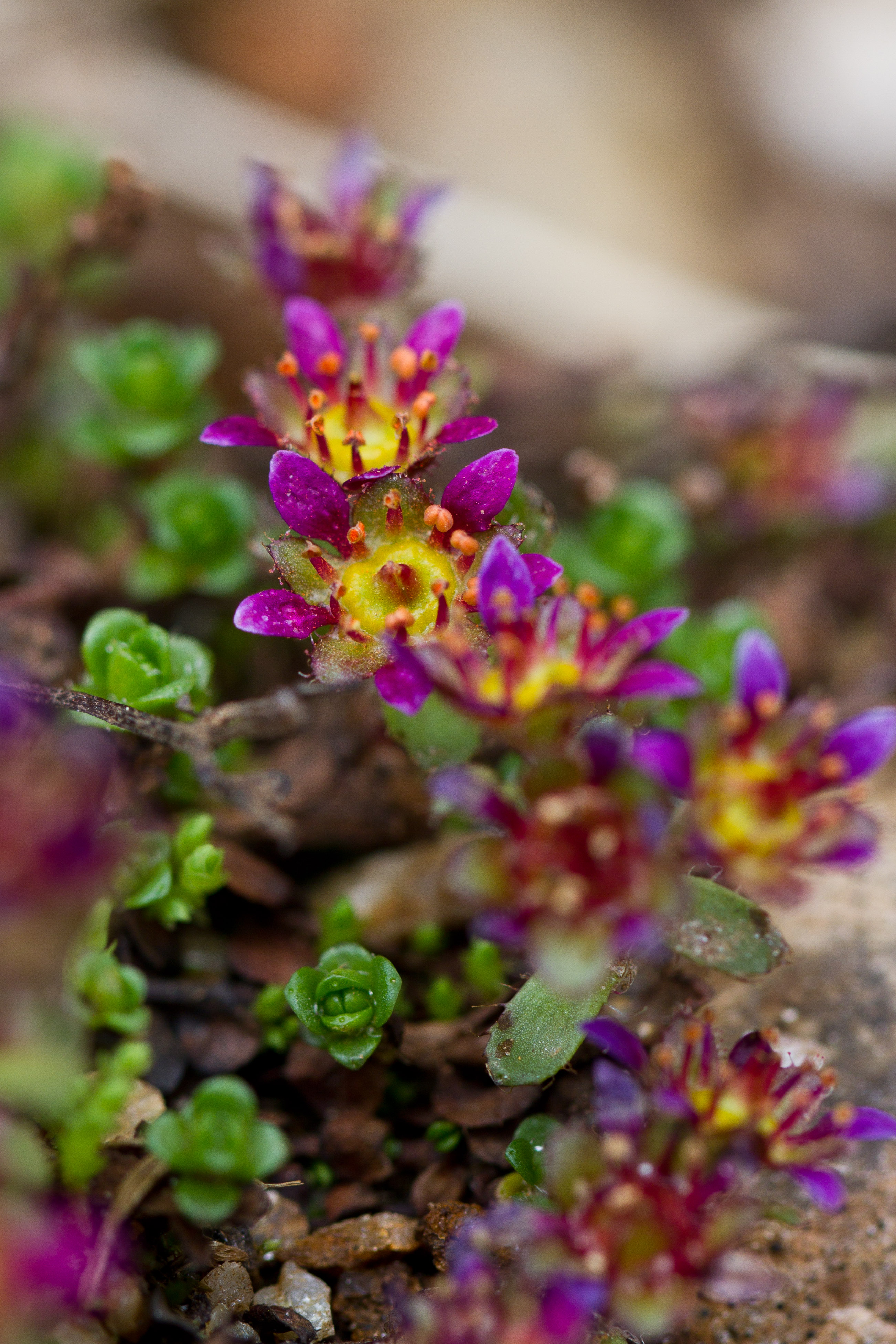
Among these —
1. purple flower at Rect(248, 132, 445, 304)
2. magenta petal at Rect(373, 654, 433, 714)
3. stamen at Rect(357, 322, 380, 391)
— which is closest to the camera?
magenta petal at Rect(373, 654, 433, 714)

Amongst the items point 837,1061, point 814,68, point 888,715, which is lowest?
point 837,1061

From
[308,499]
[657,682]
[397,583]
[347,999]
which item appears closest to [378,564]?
[397,583]

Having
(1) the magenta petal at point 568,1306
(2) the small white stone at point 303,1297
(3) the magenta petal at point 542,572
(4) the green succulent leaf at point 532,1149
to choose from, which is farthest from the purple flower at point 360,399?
(2) the small white stone at point 303,1297

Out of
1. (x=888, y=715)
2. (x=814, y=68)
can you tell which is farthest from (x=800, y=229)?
(x=888, y=715)

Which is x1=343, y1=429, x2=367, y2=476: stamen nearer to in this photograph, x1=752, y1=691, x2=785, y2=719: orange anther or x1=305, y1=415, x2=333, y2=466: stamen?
x1=305, y1=415, x2=333, y2=466: stamen

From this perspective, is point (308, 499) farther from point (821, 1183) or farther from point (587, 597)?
point (821, 1183)

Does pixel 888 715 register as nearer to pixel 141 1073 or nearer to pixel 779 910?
pixel 779 910

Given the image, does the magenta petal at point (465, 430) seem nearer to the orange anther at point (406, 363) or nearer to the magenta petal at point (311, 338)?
the orange anther at point (406, 363)

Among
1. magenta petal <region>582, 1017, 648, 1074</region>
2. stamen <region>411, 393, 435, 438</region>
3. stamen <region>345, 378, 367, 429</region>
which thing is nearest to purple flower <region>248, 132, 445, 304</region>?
stamen <region>345, 378, 367, 429</region>
